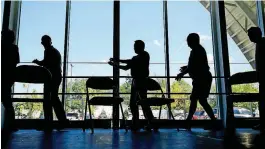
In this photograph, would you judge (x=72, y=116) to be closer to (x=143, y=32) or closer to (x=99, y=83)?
(x=99, y=83)

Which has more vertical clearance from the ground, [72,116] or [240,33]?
[240,33]

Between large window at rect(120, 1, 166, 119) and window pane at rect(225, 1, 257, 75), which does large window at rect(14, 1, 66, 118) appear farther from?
window pane at rect(225, 1, 257, 75)

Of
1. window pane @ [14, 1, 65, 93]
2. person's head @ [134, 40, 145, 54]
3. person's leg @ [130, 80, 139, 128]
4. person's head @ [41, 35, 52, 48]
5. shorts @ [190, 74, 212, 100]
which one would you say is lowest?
person's leg @ [130, 80, 139, 128]

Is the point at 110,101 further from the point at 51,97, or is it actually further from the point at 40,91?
the point at 40,91

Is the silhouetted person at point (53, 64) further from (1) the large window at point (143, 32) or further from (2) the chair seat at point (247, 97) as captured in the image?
(2) the chair seat at point (247, 97)

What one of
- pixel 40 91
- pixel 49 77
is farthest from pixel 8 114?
pixel 40 91

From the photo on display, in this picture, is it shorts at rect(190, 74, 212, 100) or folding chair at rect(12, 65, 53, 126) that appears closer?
folding chair at rect(12, 65, 53, 126)

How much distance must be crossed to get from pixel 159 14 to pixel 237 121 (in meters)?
2.41

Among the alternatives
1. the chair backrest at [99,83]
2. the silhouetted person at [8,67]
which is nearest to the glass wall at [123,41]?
the chair backrest at [99,83]

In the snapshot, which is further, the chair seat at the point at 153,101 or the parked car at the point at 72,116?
the parked car at the point at 72,116

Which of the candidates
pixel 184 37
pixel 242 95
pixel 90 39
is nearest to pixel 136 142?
pixel 242 95

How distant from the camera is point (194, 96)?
10.8 ft

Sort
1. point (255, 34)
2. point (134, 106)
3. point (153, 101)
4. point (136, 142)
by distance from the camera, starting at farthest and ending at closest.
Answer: point (134, 106) < point (153, 101) < point (255, 34) < point (136, 142)

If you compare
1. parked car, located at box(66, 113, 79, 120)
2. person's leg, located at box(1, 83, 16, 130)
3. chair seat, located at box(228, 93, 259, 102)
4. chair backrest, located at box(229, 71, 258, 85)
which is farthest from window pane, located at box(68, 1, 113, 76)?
chair seat, located at box(228, 93, 259, 102)
